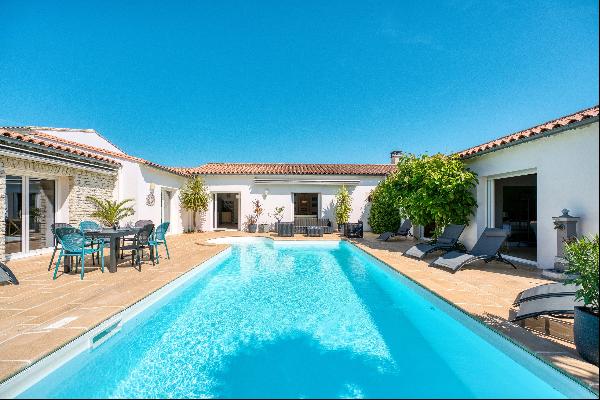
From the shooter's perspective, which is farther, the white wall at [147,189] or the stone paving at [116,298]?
the white wall at [147,189]

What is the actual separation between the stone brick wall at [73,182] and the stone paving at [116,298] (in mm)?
2175

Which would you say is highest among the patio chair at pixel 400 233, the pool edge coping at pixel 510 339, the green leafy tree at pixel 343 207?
the green leafy tree at pixel 343 207

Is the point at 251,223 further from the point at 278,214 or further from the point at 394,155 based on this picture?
the point at 394,155

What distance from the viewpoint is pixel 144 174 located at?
16.2 meters

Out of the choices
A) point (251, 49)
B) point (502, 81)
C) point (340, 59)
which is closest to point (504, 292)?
point (502, 81)

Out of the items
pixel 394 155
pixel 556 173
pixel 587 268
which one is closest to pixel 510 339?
pixel 587 268

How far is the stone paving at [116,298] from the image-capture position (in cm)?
381

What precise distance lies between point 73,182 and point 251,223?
11.5 m

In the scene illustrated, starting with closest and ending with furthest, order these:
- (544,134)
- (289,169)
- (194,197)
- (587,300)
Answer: (587,300)
(544,134)
(194,197)
(289,169)

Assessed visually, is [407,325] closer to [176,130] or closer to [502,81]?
[502,81]

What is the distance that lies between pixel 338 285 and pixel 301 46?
521 inches

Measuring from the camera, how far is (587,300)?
11.5 ft

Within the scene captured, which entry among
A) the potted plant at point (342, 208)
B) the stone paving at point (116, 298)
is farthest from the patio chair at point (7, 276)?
the potted plant at point (342, 208)

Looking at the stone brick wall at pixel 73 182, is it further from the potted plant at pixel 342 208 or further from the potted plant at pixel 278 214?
the potted plant at pixel 342 208
